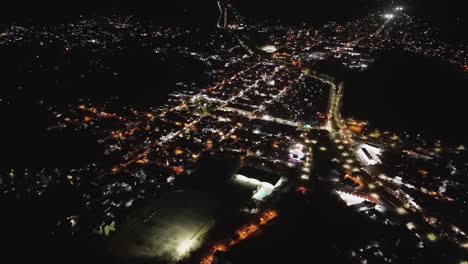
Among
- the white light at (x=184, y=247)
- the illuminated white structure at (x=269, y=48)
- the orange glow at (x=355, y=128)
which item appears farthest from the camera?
the illuminated white structure at (x=269, y=48)

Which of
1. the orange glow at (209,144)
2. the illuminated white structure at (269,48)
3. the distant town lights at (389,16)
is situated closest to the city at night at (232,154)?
the orange glow at (209,144)

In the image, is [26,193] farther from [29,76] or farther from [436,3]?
[436,3]

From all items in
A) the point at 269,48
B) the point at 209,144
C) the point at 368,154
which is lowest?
the point at 209,144

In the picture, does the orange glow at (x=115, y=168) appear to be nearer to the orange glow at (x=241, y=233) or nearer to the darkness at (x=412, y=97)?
the orange glow at (x=241, y=233)

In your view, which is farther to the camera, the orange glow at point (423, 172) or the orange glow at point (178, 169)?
the orange glow at point (423, 172)

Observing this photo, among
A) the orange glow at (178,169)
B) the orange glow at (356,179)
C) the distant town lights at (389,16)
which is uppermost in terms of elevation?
the distant town lights at (389,16)

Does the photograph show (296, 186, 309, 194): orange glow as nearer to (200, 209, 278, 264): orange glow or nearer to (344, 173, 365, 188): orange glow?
(200, 209, 278, 264): orange glow

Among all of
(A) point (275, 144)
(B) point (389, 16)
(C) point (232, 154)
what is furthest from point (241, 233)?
(B) point (389, 16)

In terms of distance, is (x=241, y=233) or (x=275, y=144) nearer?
(x=241, y=233)

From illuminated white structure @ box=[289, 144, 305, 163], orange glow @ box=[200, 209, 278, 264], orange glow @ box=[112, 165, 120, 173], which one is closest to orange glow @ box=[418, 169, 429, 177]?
illuminated white structure @ box=[289, 144, 305, 163]

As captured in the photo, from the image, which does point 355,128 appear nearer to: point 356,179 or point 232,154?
point 356,179
